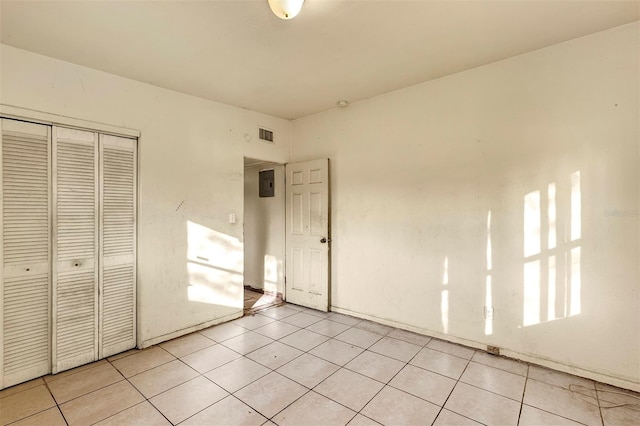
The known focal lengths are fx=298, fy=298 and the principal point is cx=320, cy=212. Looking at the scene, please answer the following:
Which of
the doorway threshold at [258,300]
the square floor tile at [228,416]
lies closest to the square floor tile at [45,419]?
the square floor tile at [228,416]

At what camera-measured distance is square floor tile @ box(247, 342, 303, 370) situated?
9.03 ft

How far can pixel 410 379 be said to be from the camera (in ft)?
8.16

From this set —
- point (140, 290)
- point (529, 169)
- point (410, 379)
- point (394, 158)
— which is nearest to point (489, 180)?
point (529, 169)

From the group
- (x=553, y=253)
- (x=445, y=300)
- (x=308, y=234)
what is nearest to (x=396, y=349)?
(x=445, y=300)

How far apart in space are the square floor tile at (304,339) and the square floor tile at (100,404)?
55.1 inches

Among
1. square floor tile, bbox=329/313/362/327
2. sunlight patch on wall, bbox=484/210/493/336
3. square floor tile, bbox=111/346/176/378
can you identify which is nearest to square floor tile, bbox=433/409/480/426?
sunlight patch on wall, bbox=484/210/493/336

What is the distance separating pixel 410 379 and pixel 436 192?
1.86 m

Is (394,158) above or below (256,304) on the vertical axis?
above

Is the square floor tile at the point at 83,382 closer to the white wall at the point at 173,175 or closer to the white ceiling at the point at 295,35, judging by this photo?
the white wall at the point at 173,175

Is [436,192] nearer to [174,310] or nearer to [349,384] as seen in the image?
[349,384]

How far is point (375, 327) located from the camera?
11.8ft

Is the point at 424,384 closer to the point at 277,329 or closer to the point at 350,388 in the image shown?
the point at 350,388

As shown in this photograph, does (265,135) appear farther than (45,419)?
Yes

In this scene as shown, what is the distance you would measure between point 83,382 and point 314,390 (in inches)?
76.3
